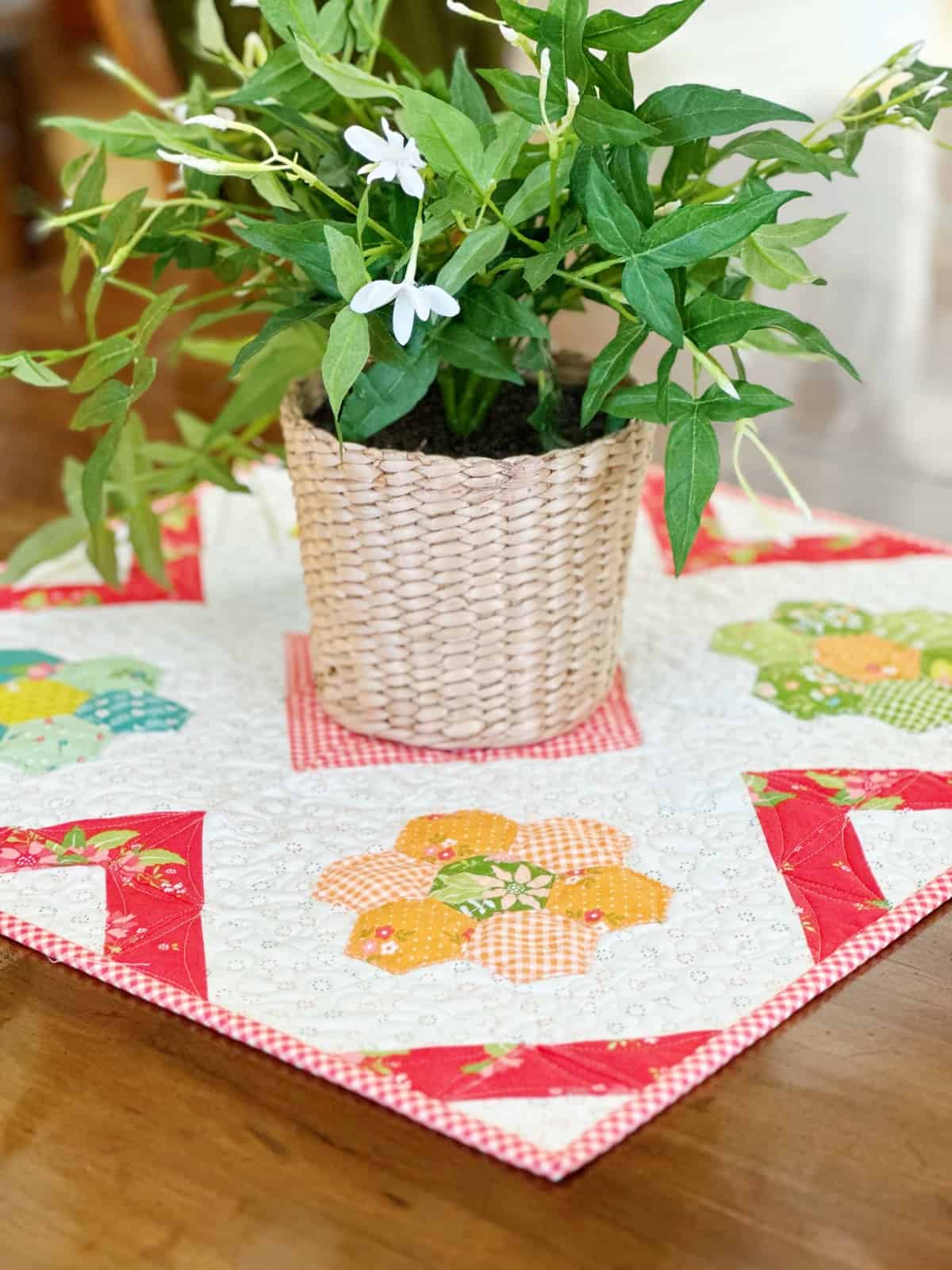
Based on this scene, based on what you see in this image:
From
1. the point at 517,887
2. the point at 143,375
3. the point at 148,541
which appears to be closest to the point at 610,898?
the point at 517,887

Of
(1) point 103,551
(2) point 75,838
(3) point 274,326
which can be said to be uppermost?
(3) point 274,326

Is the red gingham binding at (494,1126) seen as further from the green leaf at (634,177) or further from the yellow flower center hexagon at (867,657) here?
the green leaf at (634,177)

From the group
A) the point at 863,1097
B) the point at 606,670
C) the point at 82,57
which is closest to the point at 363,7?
the point at 606,670

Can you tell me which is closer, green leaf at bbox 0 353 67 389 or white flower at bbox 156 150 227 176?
white flower at bbox 156 150 227 176

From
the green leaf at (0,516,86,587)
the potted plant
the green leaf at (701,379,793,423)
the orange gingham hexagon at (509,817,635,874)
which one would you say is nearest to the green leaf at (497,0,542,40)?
the potted plant

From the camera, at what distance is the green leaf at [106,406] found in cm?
92

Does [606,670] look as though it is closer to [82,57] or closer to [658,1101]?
[658,1101]

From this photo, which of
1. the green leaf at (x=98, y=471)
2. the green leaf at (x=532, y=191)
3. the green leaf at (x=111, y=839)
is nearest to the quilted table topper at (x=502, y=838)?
the green leaf at (x=111, y=839)

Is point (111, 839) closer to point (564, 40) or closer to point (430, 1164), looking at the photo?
point (430, 1164)

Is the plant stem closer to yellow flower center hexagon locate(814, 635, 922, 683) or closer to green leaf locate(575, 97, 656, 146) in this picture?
green leaf locate(575, 97, 656, 146)

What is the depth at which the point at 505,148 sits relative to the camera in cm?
79

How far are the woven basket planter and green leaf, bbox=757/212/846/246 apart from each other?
0.17 m

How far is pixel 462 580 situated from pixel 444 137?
0.30 metres

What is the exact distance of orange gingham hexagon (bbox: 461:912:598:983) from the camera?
2.69 feet
